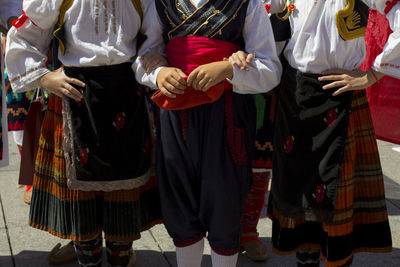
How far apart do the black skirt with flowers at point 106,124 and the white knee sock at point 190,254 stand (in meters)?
0.43

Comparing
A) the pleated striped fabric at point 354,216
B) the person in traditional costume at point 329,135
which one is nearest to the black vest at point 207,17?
the person in traditional costume at point 329,135

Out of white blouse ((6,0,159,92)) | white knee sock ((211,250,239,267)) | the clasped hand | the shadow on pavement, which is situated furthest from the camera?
the shadow on pavement

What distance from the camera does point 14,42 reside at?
2.34m

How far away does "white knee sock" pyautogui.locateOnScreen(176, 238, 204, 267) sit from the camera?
245 cm

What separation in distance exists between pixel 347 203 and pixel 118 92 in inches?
45.1

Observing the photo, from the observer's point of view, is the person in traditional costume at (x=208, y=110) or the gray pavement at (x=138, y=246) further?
the gray pavement at (x=138, y=246)

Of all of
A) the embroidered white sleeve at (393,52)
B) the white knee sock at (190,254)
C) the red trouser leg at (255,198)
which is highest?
the embroidered white sleeve at (393,52)

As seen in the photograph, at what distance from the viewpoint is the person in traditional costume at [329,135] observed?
2.20 metres

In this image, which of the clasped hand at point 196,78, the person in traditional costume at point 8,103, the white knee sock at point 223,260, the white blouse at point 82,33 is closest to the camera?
the clasped hand at point 196,78

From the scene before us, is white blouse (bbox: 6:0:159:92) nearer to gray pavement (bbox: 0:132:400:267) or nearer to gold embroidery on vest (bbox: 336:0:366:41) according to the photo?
gold embroidery on vest (bbox: 336:0:366:41)

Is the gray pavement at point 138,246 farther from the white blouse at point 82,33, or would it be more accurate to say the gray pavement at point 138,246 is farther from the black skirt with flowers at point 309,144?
the white blouse at point 82,33

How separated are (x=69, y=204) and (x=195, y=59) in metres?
0.90

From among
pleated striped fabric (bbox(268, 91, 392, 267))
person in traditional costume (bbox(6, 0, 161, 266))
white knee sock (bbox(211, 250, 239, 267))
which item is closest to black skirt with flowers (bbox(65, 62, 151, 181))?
person in traditional costume (bbox(6, 0, 161, 266))

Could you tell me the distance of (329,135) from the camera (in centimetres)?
228
